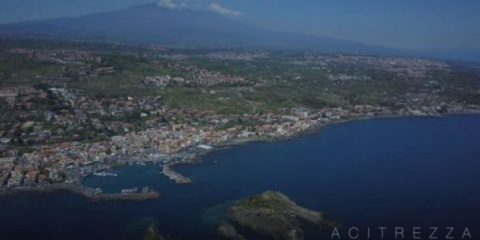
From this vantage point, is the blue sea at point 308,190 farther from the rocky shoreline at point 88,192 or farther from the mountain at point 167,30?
the mountain at point 167,30

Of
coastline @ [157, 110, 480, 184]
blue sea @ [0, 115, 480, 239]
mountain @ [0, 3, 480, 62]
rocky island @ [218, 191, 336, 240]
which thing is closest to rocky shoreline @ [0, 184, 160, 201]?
blue sea @ [0, 115, 480, 239]

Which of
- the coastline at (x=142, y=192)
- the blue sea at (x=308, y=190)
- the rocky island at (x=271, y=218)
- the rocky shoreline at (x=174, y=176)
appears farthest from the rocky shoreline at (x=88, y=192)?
the rocky island at (x=271, y=218)

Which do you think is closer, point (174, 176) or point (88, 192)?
point (88, 192)

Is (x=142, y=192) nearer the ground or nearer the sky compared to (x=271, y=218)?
nearer the ground

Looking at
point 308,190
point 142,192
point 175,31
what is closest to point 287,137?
point 308,190

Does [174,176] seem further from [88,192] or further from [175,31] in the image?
[175,31]
